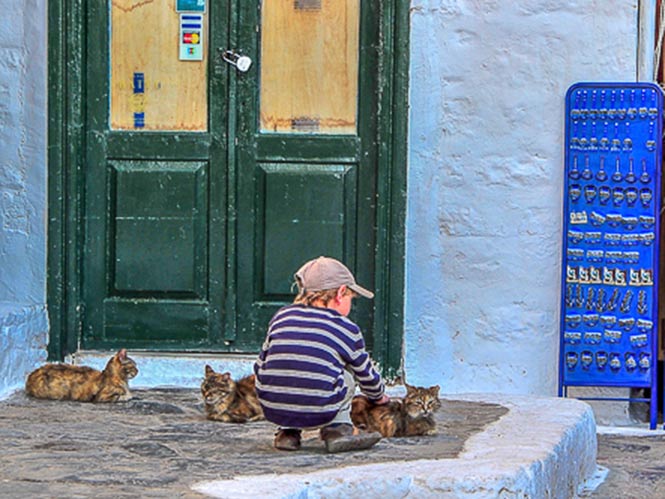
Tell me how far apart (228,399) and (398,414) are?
864 millimetres

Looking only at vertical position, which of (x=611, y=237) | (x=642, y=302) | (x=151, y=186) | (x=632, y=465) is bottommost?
(x=632, y=465)

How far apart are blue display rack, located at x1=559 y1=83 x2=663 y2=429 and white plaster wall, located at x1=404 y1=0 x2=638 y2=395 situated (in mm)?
89

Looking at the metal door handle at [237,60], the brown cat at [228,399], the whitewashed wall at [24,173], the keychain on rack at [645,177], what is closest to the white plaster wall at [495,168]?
the keychain on rack at [645,177]

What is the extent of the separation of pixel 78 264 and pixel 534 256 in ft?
8.27

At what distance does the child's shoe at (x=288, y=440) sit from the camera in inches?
Result: 199

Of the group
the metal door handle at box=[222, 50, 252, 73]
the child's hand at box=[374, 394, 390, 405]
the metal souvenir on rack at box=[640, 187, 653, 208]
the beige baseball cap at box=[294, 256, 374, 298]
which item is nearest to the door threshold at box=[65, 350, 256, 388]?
the metal door handle at box=[222, 50, 252, 73]

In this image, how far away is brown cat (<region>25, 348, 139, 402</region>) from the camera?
6430 mm

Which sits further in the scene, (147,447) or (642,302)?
(642,302)

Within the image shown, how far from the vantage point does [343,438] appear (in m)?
4.96

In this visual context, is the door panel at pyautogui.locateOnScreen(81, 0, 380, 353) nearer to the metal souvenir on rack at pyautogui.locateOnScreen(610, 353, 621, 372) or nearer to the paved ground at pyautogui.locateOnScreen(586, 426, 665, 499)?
the metal souvenir on rack at pyautogui.locateOnScreen(610, 353, 621, 372)

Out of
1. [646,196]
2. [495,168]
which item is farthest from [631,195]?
[495,168]

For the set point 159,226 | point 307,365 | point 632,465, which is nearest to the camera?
point 307,365

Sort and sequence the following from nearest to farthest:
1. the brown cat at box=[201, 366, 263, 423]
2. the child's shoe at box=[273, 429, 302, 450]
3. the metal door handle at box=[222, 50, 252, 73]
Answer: the child's shoe at box=[273, 429, 302, 450]
the brown cat at box=[201, 366, 263, 423]
the metal door handle at box=[222, 50, 252, 73]

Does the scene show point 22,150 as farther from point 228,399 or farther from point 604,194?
point 604,194
